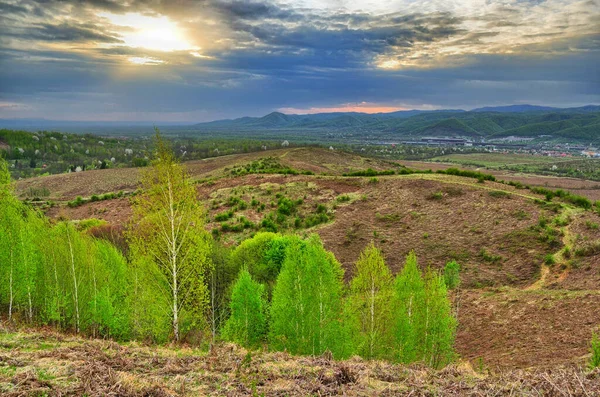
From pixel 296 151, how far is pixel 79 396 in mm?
109301

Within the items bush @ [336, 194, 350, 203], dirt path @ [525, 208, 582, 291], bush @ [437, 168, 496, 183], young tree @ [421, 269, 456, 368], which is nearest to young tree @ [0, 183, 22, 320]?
young tree @ [421, 269, 456, 368]

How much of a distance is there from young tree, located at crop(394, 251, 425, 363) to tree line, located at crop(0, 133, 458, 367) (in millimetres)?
45

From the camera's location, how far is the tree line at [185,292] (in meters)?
16.3

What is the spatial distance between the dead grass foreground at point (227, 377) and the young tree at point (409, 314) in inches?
183

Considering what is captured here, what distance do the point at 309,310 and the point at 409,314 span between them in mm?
4638

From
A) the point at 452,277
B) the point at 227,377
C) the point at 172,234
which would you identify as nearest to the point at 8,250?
the point at 172,234

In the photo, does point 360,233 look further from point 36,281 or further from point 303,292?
point 36,281

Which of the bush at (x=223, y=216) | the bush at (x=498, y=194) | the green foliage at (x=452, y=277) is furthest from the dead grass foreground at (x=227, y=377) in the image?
the bush at (x=498, y=194)

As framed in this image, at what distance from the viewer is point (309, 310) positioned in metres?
16.0

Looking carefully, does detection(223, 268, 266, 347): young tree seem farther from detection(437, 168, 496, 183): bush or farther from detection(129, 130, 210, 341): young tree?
detection(437, 168, 496, 183): bush

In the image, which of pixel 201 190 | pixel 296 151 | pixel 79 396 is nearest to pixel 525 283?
pixel 79 396

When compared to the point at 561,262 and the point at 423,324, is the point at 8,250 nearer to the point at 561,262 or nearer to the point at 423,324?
the point at 423,324

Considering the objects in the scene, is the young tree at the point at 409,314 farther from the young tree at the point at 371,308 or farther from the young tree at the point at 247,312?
the young tree at the point at 247,312

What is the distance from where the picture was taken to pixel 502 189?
5044cm
